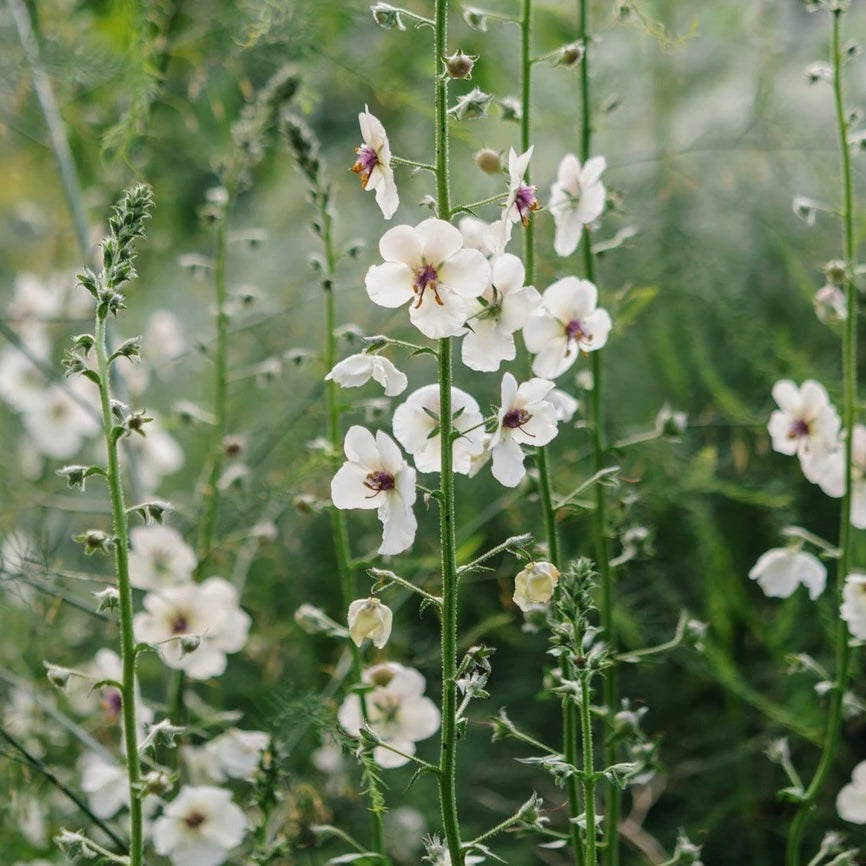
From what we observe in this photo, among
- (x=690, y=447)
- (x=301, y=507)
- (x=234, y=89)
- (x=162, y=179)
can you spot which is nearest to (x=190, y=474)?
(x=162, y=179)

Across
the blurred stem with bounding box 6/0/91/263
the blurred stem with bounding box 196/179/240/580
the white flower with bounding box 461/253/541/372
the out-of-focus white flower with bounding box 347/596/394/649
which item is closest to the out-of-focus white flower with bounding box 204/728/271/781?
the blurred stem with bounding box 196/179/240/580

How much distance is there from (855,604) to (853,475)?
0.38 feet

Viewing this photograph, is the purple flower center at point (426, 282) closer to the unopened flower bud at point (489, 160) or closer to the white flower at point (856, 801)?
the unopened flower bud at point (489, 160)

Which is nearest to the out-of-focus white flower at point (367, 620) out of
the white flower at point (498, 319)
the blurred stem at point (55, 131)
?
the white flower at point (498, 319)

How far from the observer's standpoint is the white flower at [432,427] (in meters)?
0.65

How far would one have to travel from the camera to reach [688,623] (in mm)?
825

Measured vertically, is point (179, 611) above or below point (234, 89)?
below

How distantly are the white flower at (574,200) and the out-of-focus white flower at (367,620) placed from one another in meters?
0.28

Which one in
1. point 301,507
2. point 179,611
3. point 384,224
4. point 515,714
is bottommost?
point 515,714

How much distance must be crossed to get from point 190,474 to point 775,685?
0.90 meters

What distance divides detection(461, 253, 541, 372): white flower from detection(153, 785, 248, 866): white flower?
1.39 feet

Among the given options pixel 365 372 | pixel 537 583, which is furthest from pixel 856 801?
pixel 365 372

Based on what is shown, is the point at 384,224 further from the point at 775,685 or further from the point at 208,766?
the point at 208,766

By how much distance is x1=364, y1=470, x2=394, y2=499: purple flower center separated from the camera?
0.65 metres
